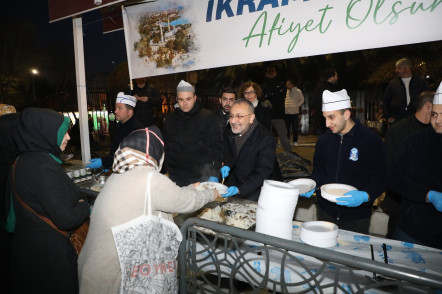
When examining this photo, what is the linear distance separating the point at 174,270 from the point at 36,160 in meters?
1.38

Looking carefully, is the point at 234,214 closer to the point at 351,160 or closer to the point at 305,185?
the point at 305,185

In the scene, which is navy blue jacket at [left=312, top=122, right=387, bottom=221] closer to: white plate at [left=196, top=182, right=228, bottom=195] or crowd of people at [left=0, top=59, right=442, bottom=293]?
crowd of people at [left=0, top=59, right=442, bottom=293]

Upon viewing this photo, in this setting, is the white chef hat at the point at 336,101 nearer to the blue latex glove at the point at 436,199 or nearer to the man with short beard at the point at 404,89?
the blue latex glove at the point at 436,199

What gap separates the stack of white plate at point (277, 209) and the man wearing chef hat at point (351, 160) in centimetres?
83

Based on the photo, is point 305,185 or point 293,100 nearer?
point 305,185

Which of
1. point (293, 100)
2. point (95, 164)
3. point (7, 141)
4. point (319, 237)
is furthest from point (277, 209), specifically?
point (293, 100)

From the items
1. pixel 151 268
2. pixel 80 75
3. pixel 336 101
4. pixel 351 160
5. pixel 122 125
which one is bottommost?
pixel 151 268

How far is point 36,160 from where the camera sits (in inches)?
86.3

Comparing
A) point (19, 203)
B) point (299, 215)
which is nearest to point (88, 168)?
point (19, 203)

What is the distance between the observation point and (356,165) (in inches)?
112

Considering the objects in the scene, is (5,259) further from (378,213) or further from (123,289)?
(378,213)

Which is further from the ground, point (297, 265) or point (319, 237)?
point (319, 237)

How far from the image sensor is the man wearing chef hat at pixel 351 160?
2764 millimetres

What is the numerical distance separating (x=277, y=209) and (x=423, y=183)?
4.65 feet
